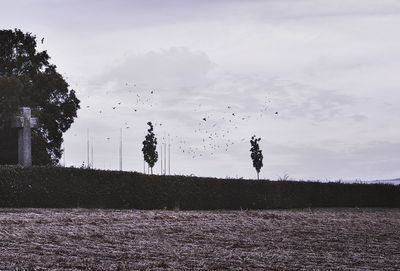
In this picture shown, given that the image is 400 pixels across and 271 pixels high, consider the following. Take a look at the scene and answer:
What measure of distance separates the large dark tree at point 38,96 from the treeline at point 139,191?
31.9 feet

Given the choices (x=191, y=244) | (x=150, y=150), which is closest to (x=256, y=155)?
(x=150, y=150)

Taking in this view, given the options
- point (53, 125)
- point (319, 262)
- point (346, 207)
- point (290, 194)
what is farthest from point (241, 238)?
point (53, 125)

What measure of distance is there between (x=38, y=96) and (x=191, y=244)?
76.9 feet

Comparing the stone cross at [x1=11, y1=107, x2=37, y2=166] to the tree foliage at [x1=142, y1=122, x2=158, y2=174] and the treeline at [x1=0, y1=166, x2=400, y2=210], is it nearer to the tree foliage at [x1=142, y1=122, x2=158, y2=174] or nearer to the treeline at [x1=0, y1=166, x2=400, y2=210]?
the treeline at [x1=0, y1=166, x2=400, y2=210]

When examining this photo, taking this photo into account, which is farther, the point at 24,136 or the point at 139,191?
the point at 24,136

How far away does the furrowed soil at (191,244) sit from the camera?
834cm

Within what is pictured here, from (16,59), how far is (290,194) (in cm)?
1765

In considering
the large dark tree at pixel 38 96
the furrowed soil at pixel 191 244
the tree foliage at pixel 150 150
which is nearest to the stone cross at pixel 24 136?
the large dark tree at pixel 38 96

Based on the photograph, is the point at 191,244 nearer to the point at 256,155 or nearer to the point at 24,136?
the point at 24,136

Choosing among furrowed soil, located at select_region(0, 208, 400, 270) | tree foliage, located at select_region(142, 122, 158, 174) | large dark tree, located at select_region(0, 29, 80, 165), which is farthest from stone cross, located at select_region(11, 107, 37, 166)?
tree foliage, located at select_region(142, 122, 158, 174)

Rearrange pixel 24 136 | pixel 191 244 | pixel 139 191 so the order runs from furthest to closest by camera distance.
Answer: pixel 24 136, pixel 139 191, pixel 191 244

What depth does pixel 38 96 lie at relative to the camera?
104 feet

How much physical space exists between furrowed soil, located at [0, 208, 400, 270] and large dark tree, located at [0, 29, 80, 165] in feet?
57.3

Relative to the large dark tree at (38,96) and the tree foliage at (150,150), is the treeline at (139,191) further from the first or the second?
the tree foliage at (150,150)
